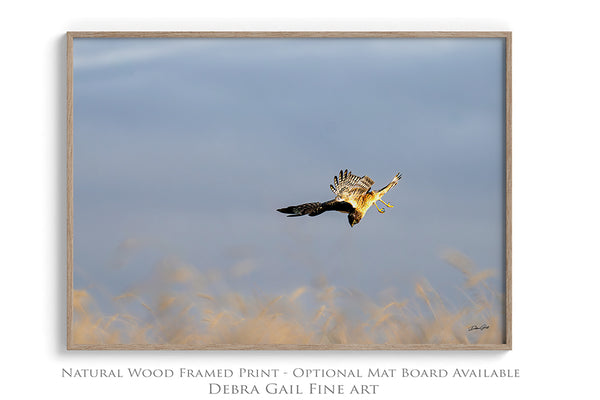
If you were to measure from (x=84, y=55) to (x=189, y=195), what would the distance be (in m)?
0.54

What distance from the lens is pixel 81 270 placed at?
241 centimetres

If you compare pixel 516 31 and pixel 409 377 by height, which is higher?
pixel 516 31

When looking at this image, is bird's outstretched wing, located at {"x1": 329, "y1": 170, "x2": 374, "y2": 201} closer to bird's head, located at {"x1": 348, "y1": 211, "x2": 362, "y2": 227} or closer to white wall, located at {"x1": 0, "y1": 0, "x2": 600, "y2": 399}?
bird's head, located at {"x1": 348, "y1": 211, "x2": 362, "y2": 227}

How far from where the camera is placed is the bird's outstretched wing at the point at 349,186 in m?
2.42

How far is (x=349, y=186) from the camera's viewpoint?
2426mm

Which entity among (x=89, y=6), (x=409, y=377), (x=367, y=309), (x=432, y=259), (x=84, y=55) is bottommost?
(x=409, y=377)

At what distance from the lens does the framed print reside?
2418 millimetres

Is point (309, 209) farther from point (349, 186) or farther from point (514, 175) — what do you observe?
point (514, 175)

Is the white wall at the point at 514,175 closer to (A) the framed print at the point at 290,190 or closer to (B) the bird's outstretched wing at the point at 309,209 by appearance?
(A) the framed print at the point at 290,190

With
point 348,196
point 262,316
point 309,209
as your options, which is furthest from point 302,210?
point 262,316

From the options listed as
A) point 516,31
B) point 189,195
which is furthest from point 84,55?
point 516,31

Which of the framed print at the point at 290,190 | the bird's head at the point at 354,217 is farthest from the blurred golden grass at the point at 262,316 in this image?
the bird's head at the point at 354,217

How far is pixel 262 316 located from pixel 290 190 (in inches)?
15.8

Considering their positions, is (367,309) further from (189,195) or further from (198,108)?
(198,108)
